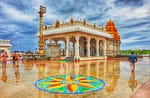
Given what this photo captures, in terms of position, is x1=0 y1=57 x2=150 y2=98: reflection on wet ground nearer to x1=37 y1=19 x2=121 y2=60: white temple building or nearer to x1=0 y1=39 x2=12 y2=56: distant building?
x1=37 y1=19 x2=121 y2=60: white temple building

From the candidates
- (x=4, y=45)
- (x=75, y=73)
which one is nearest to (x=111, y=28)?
(x=4, y=45)

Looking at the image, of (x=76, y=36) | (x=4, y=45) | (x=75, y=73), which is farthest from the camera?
(x=4, y=45)

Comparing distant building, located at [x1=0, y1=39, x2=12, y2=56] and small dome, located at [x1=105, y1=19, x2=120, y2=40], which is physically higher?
small dome, located at [x1=105, y1=19, x2=120, y2=40]

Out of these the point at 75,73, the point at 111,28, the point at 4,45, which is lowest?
the point at 75,73

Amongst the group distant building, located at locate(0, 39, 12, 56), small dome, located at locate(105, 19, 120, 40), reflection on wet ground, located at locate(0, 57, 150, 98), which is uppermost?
small dome, located at locate(105, 19, 120, 40)

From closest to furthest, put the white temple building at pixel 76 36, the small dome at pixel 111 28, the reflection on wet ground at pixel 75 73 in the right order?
the reflection on wet ground at pixel 75 73, the white temple building at pixel 76 36, the small dome at pixel 111 28

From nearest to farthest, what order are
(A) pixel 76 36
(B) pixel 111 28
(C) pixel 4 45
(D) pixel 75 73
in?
(D) pixel 75 73
(A) pixel 76 36
(C) pixel 4 45
(B) pixel 111 28

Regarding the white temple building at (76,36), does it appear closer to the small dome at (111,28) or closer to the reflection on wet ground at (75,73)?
the small dome at (111,28)

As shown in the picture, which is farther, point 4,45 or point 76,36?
point 4,45

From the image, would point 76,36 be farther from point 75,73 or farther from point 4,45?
point 4,45

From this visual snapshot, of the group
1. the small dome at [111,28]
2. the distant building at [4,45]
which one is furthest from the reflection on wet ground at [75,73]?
the small dome at [111,28]

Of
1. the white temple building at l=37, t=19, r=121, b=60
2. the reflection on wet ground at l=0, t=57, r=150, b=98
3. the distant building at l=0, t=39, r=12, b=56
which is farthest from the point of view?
the distant building at l=0, t=39, r=12, b=56

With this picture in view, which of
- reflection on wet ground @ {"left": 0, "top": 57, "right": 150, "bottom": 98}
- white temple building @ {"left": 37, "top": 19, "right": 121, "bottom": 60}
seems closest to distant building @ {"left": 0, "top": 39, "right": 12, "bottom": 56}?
white temple building @ {"left": 37, "top": 19, "right": 121, "bottom": 60}

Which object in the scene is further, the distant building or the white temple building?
the distant building
